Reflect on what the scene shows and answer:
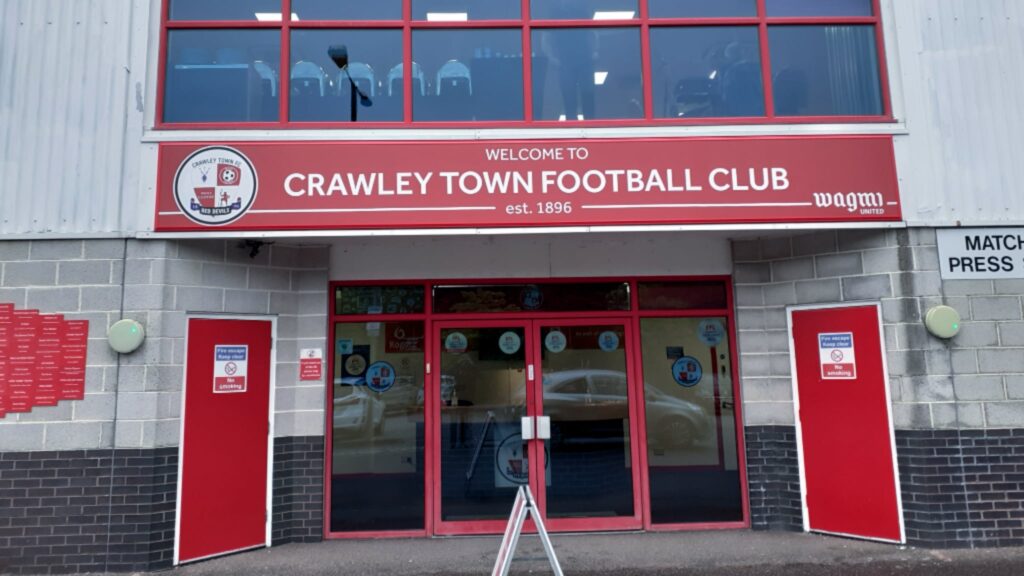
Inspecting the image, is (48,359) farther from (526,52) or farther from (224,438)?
(526,52)

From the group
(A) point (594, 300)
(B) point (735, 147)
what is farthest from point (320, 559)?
(B) point (735, 147)

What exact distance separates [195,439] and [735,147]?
18.4ft

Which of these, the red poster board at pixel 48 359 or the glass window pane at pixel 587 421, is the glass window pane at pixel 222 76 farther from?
the glass window pane at pixel 587 421

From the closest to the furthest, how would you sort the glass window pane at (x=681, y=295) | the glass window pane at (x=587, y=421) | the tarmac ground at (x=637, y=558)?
the tarmac ground at (x=637, y=558) < the glass window pane at (x=587, y=421) < the glass window pane at (x=681, y=295)

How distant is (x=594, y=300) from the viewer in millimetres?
6527

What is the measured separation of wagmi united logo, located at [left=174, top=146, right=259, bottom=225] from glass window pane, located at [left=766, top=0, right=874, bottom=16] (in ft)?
17.5

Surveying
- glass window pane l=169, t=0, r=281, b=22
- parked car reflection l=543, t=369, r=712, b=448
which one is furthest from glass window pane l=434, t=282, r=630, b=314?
glass window pane l=169, t=0, r=281, b=22

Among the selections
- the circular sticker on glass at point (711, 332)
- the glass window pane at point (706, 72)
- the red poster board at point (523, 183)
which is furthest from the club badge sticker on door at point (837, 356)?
the glass window pane at point (706, 72)

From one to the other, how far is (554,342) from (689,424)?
166 cm

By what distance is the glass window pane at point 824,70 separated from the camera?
6.02m

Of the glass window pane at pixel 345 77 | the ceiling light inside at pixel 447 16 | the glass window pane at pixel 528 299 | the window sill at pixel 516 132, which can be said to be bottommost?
the glass window pane at pixel 528 299

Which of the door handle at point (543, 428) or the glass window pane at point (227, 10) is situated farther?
the door handle at point (543, 428)

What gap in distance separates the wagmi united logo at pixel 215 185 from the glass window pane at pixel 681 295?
4.00 m

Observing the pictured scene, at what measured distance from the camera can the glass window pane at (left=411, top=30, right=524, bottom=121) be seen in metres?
5.95
